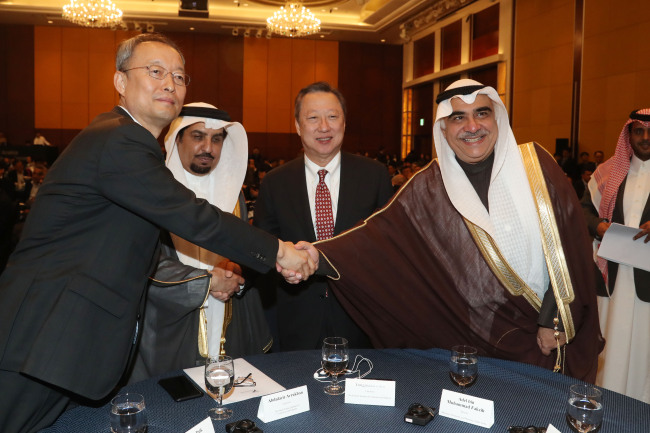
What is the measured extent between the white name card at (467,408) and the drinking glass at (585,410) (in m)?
0.20

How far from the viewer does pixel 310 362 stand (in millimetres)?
1911

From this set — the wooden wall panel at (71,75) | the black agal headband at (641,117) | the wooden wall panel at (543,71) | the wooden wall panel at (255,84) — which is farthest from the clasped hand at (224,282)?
the wooden wall panel at (71,75)

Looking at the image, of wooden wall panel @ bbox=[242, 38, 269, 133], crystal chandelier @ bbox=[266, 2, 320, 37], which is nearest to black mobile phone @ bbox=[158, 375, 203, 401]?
crystal chandelier @ bbox=[266, 2, 320, 37]

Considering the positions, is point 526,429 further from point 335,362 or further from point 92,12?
point 92,12

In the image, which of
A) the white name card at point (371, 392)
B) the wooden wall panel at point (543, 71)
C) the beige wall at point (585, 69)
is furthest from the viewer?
the wooden wall panel at point (543, 71)

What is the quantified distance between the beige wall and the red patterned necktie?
9.31 m

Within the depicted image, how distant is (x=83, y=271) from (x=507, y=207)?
1.78 metres

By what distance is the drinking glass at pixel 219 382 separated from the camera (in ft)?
4.98

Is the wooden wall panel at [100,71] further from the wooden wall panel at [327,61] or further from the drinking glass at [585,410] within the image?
the drinking glass at [585,410]

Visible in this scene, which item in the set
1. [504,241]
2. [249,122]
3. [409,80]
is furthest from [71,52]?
[504,241]

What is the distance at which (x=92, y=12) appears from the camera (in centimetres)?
1392

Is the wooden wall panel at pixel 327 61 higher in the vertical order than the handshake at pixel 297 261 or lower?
higher

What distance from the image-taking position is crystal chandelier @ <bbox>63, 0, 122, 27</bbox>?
45.5 feet

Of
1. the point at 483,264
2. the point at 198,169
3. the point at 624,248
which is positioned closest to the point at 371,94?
the point at 624,248
